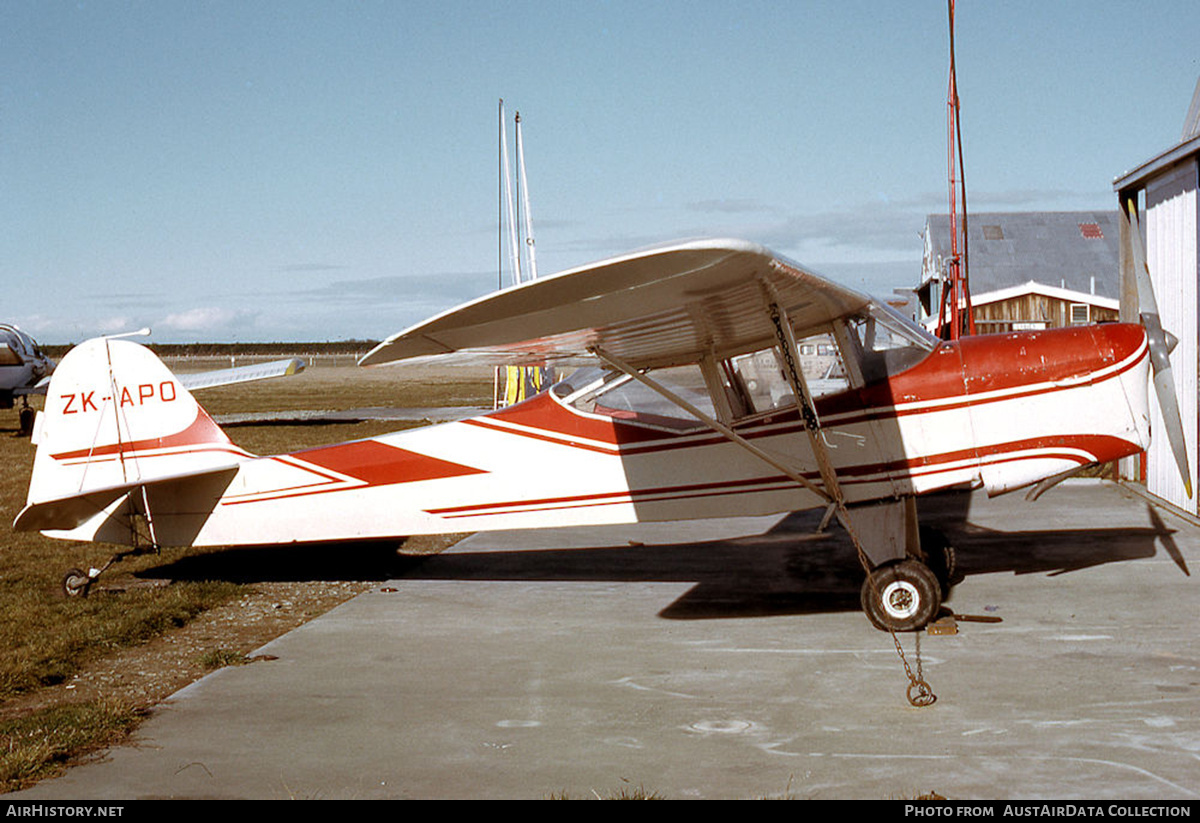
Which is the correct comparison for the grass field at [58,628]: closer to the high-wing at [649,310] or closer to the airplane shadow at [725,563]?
the airplane shadow at [725,563]

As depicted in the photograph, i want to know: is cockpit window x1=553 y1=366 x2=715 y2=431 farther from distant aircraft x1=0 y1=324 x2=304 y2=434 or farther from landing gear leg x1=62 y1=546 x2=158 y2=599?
distant aircraft x1=0 y1=324 x2=304 y2=434

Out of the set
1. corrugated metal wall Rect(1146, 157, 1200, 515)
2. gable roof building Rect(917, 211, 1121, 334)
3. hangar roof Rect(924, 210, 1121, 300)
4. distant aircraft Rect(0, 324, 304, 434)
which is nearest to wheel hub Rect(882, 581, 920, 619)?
corrugated metal wall Rect(1146, 157, 1200, 515)

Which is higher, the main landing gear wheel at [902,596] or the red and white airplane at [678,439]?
the red and white airplane at [678,439]

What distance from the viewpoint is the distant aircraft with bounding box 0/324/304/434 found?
83.9 feet

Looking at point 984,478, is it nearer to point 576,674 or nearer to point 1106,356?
point 1106,356

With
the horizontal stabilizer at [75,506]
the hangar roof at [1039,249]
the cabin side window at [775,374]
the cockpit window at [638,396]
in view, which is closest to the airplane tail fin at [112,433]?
the horizontal stabilizer at [75,506]

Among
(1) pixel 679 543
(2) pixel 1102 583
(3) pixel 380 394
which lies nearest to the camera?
(2) pixel 1102 583

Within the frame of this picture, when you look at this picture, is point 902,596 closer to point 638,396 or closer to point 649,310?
point 638,396

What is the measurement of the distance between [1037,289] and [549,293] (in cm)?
2494

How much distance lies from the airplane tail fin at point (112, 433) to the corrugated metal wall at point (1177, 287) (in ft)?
29.2

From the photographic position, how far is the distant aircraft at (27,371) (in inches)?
1006

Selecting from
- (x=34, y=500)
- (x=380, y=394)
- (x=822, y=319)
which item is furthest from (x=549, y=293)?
(x=380, y=394)

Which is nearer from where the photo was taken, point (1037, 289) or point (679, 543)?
point (679, 543)
